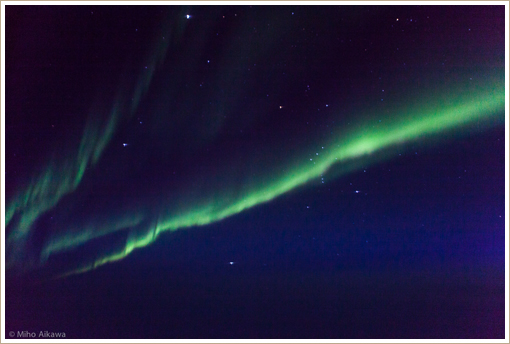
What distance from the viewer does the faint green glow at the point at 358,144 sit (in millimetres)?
523

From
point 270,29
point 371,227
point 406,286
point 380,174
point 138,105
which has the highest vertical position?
point 270,29

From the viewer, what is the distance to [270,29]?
20.5 inches

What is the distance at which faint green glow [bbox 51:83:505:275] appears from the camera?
0.52 meters

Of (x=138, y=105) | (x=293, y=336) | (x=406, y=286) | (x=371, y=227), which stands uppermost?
(x=138, y=105)

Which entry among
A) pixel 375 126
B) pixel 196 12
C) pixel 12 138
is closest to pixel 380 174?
pixel 375 126

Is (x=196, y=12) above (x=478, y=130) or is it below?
above

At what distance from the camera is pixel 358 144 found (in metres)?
0.52

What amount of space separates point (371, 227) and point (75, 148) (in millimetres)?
667

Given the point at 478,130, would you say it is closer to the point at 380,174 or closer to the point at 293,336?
the point at 380,174

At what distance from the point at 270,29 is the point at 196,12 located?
0.52 ft

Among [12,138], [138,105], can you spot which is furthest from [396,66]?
[12,138]

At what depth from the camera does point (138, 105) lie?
529mm

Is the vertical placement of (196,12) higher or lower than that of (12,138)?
higher

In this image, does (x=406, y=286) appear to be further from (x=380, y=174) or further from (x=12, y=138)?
(x=12, y=138)
